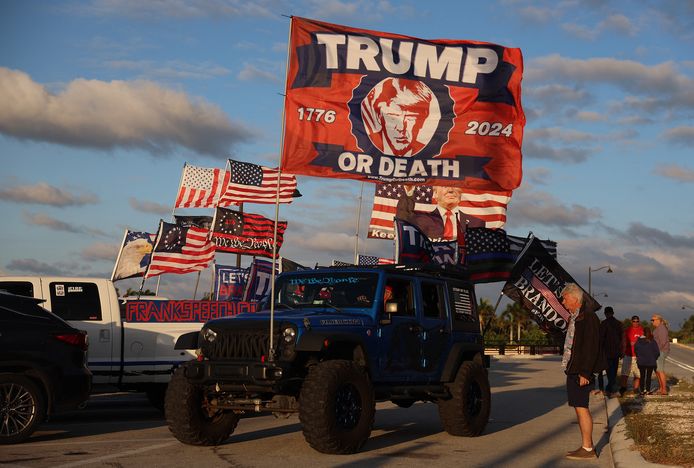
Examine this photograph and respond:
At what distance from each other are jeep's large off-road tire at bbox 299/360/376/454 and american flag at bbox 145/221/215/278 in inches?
1193

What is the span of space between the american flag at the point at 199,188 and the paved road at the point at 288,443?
2654 cm

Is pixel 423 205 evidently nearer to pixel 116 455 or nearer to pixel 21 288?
pixel 21 288

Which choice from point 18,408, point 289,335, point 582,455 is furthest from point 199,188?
point 582,455

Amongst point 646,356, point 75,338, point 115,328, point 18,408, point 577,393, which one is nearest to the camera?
point 577,393

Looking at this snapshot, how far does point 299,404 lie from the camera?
10195 mm

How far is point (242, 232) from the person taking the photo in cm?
4178

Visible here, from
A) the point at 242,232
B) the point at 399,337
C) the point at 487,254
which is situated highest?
the point at 242,232

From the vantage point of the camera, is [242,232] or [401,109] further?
[242,232]

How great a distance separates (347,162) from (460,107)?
2.27 meters

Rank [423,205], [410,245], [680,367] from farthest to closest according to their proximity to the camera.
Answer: [680,367] → [423,205] → [410,245]

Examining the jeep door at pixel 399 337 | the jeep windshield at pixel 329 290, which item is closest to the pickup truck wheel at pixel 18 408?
the jeep windshield at pixel 329 290

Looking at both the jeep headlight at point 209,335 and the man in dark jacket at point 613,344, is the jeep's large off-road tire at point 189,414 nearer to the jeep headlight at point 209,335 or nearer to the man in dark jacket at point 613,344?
the jeep headlight at point 209,335

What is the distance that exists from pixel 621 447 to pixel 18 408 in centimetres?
701

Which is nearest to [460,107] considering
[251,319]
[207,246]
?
[251,319]
